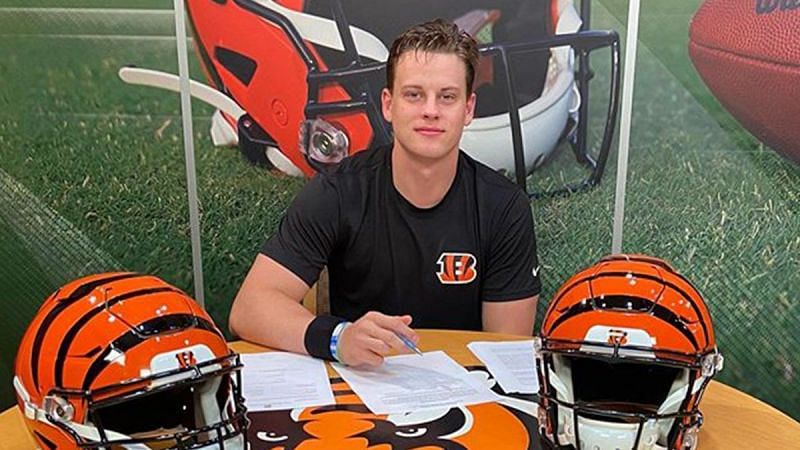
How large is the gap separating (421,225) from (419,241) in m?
0.04

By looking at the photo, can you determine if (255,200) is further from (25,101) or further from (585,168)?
(585,168)

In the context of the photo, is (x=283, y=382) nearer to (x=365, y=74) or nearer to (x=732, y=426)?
(x=732, y=426)

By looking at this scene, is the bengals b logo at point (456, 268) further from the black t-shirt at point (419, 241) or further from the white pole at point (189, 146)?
the white pole at point (189, 146)

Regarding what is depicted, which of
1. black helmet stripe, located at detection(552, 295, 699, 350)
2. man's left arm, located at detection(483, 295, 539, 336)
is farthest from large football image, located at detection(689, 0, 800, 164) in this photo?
black helmet stripe, located at detection(552, 295, 699, 350)

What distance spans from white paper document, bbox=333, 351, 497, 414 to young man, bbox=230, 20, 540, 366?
0.96 ft

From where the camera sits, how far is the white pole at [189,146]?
2.48 metres

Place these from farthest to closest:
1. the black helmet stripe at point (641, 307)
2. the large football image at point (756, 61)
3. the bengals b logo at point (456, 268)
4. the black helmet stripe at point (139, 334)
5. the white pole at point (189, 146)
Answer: the white pole at point (189, 146) < the large football image at point (756, 61) < the bengals b logo at point (456, 268) < the black helmet stripe at point (641, 307) < the black helmet stripe at point (139, 334)

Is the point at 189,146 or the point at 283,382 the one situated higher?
the point at 189,146

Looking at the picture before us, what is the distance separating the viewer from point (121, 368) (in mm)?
1129

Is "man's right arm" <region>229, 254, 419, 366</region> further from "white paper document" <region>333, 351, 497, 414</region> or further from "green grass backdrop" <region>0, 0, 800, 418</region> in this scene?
"green grass backdrop" <region>0, 0, 800, 418</region>

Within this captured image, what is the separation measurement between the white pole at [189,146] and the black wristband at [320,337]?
1.12 m

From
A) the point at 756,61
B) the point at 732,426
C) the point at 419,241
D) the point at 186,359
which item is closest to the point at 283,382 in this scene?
the point at 186,359

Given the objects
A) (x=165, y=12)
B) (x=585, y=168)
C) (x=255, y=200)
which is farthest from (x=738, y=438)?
(x=165, y=12)

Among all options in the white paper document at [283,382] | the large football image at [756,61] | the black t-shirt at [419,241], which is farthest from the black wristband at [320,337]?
the large football image at [756,61]
